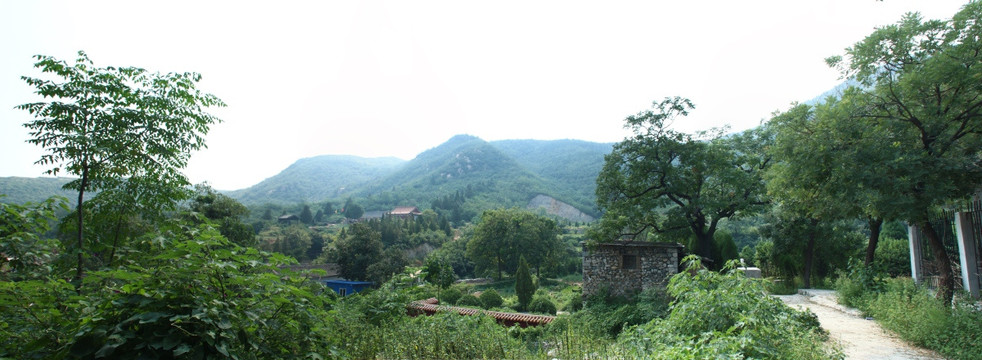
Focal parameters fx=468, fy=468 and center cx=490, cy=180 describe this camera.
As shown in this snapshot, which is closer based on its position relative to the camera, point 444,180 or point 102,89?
point 102,89

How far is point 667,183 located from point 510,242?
105 feet

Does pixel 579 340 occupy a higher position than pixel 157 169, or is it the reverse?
pixel 157 169

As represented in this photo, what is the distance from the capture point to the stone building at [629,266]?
46.8 ft

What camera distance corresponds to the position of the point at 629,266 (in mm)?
14781

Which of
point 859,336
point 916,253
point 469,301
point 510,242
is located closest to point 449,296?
point 469,301

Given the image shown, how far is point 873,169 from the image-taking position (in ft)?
26.3

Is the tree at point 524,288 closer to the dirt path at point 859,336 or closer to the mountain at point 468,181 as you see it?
the dirt path at point 859,336

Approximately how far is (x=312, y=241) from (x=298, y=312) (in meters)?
56.7

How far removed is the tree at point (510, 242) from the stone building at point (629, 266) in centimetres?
3049

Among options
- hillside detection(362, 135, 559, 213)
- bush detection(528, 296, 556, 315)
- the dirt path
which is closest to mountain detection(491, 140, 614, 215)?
hillside detection(362, 135, 559, 213)

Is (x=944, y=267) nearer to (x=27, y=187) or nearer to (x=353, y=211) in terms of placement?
(x=27, y=187)

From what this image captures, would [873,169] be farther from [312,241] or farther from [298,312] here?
[312,241]

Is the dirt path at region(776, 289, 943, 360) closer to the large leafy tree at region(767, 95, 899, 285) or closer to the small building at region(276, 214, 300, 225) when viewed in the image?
the large leafy tree at region(767, 95, 899, 285)

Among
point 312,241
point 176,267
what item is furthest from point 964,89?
point 312,241
